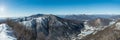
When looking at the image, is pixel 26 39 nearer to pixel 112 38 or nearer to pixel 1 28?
pixel 1 28

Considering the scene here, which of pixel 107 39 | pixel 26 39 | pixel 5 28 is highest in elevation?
pixel 5 28

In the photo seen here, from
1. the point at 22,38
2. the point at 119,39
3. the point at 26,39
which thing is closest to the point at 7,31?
the point at 22,38

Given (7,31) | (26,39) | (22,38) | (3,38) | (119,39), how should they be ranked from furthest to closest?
1. (119,39)
2. (26,39)
3. (22,38)
4. (7,31)
5. (3,38)

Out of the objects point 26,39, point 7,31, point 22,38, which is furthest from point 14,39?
point 26,39

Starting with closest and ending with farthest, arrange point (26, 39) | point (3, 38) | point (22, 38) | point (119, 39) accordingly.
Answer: point (3, 38)
point (22, 38)
point (26, 39)
point (119, 39)

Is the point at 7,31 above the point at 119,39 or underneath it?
above

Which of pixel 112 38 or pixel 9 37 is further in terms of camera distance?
pixel 112 38

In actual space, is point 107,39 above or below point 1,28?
below

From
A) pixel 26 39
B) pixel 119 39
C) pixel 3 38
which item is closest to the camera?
pixel 3 38

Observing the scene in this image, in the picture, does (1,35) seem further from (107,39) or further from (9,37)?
(107,39)
